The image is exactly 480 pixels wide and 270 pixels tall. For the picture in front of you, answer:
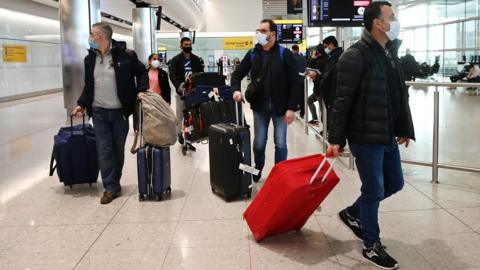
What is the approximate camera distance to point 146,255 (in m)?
3.58

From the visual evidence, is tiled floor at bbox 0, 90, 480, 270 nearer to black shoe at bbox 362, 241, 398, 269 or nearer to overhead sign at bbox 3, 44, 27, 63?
black shoe at bbox 362, 241, 398, 269

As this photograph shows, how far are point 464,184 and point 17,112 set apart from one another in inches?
516

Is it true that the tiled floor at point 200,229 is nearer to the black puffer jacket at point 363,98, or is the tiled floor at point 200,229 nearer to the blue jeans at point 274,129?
the blue jeans at point 274,129

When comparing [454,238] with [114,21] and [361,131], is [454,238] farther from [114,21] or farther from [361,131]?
[114,21]

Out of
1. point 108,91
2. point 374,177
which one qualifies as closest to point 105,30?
point 108,91

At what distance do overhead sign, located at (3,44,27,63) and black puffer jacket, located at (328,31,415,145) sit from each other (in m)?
18.2

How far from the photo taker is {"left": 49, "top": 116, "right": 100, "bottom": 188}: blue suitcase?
535cm

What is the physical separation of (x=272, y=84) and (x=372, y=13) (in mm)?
2015

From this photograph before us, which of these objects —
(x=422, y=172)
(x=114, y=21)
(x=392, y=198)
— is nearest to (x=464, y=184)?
(x=422, y=172)

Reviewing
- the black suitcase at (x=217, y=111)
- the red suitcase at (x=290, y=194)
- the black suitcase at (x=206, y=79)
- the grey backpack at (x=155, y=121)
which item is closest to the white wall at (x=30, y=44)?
the black suitcase at (x=206, y=79)

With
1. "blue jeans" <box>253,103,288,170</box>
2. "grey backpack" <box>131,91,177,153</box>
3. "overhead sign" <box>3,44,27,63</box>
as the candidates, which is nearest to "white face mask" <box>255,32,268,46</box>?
"blue jeans" <box>253,103,288,170</box>

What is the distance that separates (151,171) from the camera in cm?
501

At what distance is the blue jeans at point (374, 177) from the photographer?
317cm

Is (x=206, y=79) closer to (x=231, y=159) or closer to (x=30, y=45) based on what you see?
(x=231, y=159)
